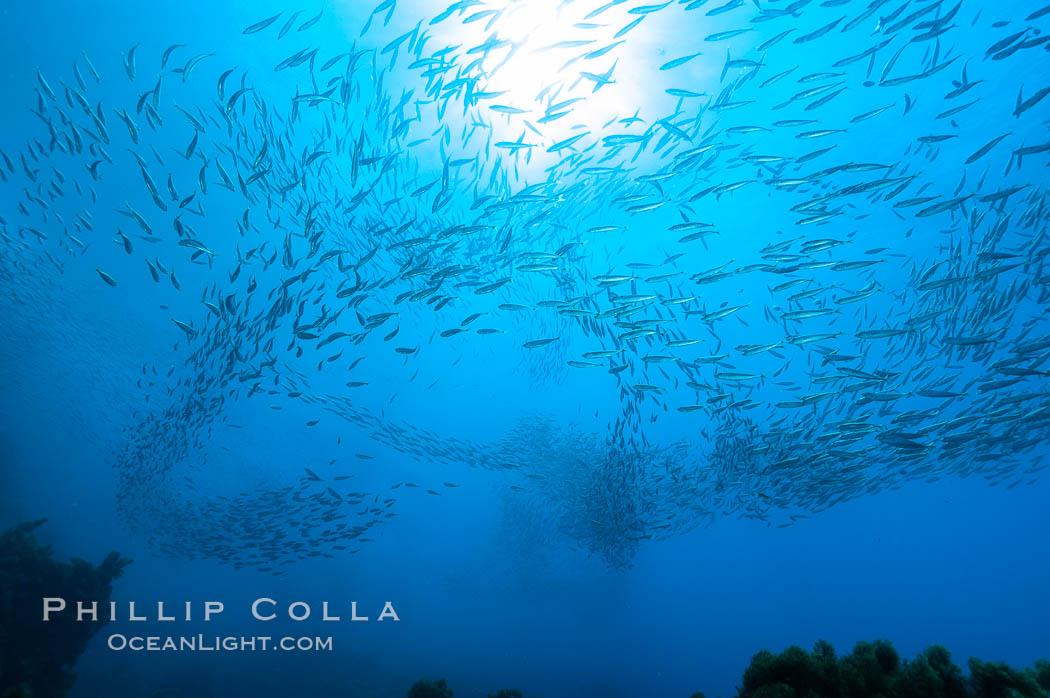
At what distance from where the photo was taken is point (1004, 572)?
71.3m

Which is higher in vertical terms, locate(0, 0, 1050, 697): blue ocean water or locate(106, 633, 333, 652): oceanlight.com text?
locate(0, 0, 1050, 697): blue ocean water

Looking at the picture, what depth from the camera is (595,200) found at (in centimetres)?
1348

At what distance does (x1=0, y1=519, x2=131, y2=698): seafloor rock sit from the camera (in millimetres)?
8367

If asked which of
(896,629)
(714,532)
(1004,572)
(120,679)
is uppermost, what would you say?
(714,532)

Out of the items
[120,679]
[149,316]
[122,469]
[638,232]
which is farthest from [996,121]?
[120,679]

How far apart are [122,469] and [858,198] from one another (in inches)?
1104

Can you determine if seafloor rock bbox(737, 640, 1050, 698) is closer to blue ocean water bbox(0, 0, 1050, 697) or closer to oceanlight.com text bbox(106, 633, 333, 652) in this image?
blue ocean water bbox(0, 0, 1050, 697)

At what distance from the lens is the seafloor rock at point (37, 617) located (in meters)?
8.37

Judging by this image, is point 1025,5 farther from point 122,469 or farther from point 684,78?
point 122,469

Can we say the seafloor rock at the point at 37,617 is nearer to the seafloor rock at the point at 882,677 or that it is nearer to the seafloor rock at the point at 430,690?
the seafloor rock at the point at 430,690

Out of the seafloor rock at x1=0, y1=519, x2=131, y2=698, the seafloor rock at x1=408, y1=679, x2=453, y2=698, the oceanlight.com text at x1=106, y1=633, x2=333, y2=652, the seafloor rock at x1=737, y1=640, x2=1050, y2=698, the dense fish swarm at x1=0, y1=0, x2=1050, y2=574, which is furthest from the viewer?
the oceanlight.com text at x1=106, y1=633, x2=333, y2=652

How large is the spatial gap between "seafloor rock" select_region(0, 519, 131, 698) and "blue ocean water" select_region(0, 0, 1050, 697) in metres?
4.60

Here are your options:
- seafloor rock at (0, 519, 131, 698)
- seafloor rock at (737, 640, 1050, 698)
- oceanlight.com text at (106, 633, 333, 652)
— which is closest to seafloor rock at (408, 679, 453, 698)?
oceanlight.com text at (106, 633, 333, 652)

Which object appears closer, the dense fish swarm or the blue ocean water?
the dense fish swarm
